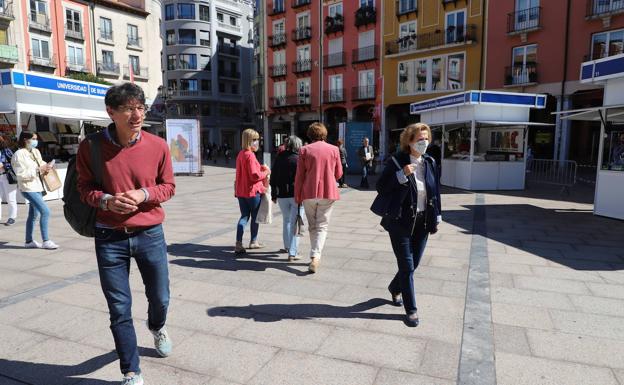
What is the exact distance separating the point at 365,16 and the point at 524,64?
39.1 feet

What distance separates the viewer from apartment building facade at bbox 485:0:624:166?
21.3m

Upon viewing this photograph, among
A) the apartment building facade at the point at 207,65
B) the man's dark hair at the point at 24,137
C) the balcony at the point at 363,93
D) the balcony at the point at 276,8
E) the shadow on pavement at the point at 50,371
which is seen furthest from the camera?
the apartment building facade at the point at 207,65

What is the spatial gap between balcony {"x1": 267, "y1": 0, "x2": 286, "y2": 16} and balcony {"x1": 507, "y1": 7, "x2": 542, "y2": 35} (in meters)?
19.4

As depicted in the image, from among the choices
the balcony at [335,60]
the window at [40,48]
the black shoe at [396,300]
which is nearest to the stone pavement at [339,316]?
the black shoe at [396,300]

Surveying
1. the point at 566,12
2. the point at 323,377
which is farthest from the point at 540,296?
the point at 566,12

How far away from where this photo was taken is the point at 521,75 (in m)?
23.9

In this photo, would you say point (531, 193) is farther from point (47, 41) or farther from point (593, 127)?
point (47, 41)

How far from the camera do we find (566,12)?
22.2m

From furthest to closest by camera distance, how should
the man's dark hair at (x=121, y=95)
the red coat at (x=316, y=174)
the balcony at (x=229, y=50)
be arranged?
the balcony at (x=229, y=50) → the red coat at (x=316, y=174) → the man's dark hair at (x=121, y=95)

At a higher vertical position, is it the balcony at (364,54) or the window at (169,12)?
the window at (169,12)

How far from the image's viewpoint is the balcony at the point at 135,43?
42156mm

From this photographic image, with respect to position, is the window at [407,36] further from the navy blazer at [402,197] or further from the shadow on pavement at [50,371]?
the shadow on pavement at [50,371]

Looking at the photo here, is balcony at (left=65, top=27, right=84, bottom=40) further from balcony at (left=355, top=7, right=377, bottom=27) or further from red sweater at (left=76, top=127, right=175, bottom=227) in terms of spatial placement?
red sweater at (left=76, top=127, right=175, bottom=227)

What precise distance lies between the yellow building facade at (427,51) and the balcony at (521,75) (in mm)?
1825
